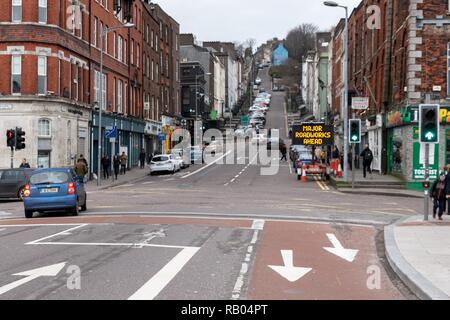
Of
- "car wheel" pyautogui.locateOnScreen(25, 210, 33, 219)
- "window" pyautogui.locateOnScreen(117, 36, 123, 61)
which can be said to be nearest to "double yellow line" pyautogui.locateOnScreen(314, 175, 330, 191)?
"car wheel" pyautogui.locateOnScreen(25, 210, 33, 219)

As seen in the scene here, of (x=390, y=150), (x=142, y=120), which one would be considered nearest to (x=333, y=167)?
(x=390, y=150)

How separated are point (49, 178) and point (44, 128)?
63.1 feet

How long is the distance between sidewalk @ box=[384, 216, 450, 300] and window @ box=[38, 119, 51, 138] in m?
25.5

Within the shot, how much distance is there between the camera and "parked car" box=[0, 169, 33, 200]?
29406 mm

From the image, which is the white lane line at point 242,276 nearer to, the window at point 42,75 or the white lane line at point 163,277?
the white lane line at point 163,277

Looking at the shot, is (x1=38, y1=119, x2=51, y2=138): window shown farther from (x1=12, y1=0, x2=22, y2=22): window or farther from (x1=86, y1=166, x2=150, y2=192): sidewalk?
(x1=12, y1=0, x2=22, y2=22): window

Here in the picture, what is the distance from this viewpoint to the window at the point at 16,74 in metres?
38.8

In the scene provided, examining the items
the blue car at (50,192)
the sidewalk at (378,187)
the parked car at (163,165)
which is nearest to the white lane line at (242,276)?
the blue car at (50,192)

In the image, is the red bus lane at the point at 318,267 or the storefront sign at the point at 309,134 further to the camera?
the storefront sign at the point at 309,134

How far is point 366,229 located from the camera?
1834cm

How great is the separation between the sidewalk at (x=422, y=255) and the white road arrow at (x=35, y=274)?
5703mm

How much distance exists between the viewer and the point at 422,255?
12.7 metres
